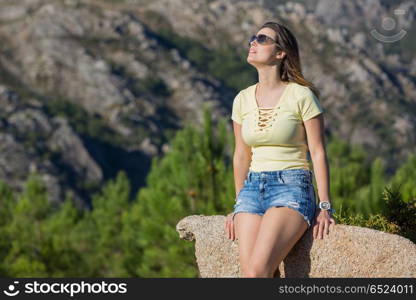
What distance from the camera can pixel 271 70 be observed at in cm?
547

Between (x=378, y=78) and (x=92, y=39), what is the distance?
76.9 meters

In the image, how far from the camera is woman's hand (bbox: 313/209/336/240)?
5.12m

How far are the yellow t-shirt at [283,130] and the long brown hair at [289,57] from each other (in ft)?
0.31

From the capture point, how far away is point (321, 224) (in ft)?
16.8

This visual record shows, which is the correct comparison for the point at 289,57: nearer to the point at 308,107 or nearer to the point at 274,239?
the point at 308,107

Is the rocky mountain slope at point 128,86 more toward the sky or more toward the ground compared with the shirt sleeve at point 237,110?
more toward the sky

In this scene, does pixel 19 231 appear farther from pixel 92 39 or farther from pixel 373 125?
pixel 92 39

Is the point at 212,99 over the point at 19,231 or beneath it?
over

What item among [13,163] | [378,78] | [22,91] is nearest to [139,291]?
[13,163]

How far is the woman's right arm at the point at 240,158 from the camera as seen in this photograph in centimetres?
564

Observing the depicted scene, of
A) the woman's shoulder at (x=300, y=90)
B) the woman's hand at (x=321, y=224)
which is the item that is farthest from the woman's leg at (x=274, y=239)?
the woman's shoulder at (x=300, y=90)

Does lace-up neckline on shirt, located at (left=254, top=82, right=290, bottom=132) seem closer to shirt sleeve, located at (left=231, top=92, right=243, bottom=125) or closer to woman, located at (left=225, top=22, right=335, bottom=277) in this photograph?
woman, located at (left=225, top=22, right=335, bottom=277)
